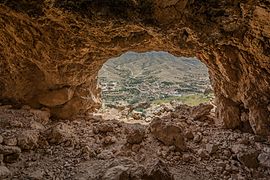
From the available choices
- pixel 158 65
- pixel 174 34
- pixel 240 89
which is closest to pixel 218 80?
pixel 240 89

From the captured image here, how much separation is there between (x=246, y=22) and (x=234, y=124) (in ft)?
7.43

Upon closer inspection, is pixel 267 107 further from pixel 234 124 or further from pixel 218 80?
pixel 218 80

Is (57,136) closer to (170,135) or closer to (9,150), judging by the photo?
(9,150)

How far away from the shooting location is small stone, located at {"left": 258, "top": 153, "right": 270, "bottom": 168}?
4254mm

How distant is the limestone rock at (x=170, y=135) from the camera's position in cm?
491

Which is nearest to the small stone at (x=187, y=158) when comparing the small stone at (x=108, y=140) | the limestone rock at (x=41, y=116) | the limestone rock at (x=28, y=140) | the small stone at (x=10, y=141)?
the small stone at (x=108, y=140)

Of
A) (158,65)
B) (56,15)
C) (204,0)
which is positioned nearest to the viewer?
(204,0)

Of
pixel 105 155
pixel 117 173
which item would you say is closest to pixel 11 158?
pixel 105 155

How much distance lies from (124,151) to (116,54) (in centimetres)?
212

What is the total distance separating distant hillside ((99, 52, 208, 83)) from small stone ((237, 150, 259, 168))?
8569 millimetres

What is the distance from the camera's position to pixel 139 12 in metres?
4.05

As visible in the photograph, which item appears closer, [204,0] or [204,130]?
[204,0]

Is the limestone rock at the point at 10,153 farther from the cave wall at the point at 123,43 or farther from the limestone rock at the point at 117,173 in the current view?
the cave wall at the point at 123,43

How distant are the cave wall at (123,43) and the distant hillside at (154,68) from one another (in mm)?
7158
